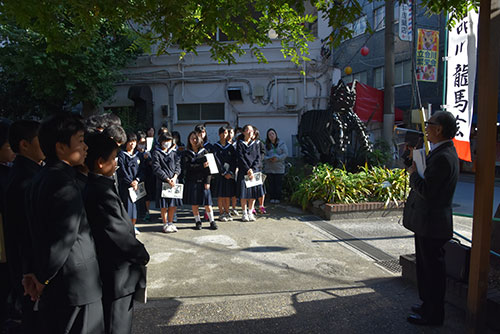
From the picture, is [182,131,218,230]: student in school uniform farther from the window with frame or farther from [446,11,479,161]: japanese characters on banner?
the window with frame

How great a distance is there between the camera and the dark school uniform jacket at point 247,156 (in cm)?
740

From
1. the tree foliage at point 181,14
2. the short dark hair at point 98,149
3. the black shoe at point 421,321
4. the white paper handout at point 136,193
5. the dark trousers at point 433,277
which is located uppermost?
the tree foliage at point 181,14

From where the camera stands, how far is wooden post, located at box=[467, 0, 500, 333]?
2684 millimetres

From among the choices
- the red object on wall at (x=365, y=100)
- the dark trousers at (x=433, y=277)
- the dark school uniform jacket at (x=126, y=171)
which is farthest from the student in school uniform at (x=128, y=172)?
the red object on wall at (x=365, y=100)

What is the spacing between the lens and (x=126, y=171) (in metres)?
6.06

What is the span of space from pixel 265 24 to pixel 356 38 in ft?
61.6

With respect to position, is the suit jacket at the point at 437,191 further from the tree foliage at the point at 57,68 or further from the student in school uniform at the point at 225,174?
the tree foliage at the point at 57,68

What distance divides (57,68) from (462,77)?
401 inches

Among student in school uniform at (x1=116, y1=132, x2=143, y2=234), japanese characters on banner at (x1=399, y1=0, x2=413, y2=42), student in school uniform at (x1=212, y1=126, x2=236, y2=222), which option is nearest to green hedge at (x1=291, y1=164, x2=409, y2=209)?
student in school uniform at (x1=212, y1=126, x2=236, y2=222)

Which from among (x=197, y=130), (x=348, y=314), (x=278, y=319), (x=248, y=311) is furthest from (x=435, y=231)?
(x=197, y=130)

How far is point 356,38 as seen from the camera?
21656mm

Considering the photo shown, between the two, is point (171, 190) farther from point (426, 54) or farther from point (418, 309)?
point (426, 54)

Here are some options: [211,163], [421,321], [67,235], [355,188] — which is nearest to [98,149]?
[67,235]

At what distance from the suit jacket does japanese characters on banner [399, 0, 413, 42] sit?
12.0 m
